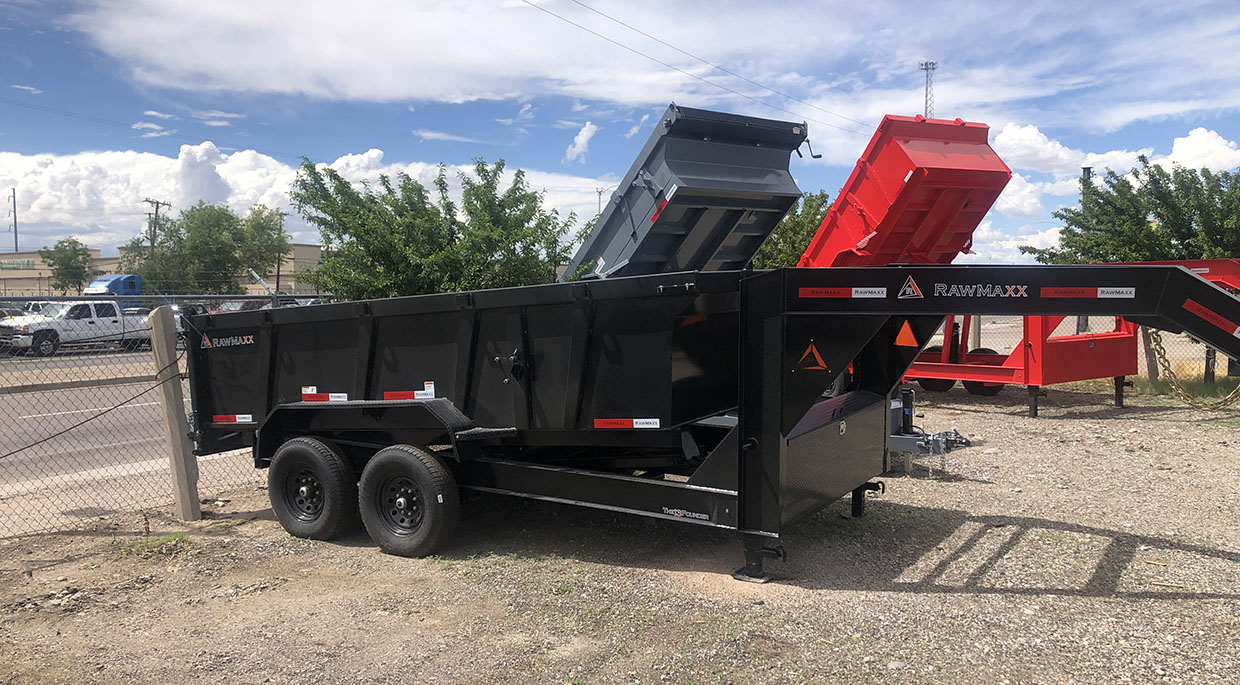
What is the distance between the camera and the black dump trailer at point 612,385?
14.2ft

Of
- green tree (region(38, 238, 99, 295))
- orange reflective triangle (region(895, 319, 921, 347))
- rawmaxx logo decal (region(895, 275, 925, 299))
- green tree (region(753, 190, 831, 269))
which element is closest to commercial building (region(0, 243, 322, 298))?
green tree (region(38, 238, 99, 295))

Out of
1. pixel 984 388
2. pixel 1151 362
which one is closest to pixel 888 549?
pixel 984 388

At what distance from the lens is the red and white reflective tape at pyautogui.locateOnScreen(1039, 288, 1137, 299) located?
158 inches

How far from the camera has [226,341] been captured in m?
6.39

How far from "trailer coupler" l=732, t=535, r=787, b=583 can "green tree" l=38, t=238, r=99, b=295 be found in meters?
60.2

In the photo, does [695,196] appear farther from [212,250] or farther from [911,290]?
[212,250]

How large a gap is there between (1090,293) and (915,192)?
4819 millimetres

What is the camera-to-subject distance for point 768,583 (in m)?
4.78

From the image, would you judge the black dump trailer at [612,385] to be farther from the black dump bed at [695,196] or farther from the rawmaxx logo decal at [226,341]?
the black dump bed at [695,196]

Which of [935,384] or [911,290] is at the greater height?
[911,290]

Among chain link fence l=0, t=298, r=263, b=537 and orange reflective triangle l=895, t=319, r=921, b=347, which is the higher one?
orange reflective triangle l=895, t=319, r=921, b=347

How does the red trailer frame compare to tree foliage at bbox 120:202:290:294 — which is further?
tree foliage at bbox 120:202:290:294

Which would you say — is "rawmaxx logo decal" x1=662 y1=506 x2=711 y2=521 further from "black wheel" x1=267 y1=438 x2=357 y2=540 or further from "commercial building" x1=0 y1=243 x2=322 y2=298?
"commercial building" x1=0 y1=243 x2=322 y2=298

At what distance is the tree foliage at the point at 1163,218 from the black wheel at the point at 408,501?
12.8 metres
